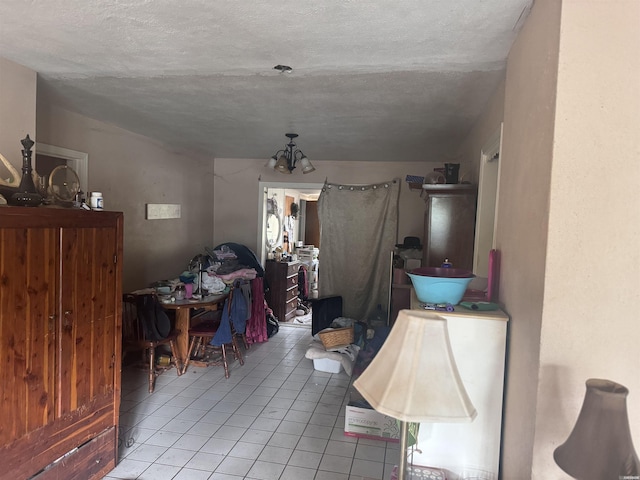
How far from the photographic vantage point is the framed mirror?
641cm

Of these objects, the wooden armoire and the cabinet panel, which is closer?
the wooden armoire

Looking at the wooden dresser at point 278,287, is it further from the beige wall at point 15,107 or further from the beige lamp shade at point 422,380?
the beige lamp shade at point 422,380

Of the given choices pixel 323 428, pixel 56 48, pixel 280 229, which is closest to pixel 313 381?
pixel 323 428

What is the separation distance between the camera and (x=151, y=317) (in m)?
3.48

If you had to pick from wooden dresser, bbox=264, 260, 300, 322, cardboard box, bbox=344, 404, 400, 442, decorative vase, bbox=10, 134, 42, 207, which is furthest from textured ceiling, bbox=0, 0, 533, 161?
wooden dresser, bbox=264, 260, 300, 322

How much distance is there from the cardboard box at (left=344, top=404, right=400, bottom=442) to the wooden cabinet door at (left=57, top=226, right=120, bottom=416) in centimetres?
149

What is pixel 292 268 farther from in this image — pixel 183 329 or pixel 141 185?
pixel 141 185

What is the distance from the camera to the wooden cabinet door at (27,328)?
173 centimetres

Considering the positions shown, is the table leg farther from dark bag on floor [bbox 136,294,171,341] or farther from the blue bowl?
the blue bowl

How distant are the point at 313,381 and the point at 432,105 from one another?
255 cm

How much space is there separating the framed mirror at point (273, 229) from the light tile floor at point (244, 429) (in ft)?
8.68

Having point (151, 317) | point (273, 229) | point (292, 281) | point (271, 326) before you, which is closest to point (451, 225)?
point (151, 317)

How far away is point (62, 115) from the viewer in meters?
3.32

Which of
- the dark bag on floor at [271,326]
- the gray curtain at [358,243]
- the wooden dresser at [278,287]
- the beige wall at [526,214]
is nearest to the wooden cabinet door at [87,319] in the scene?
the beige wall at [526,214]
